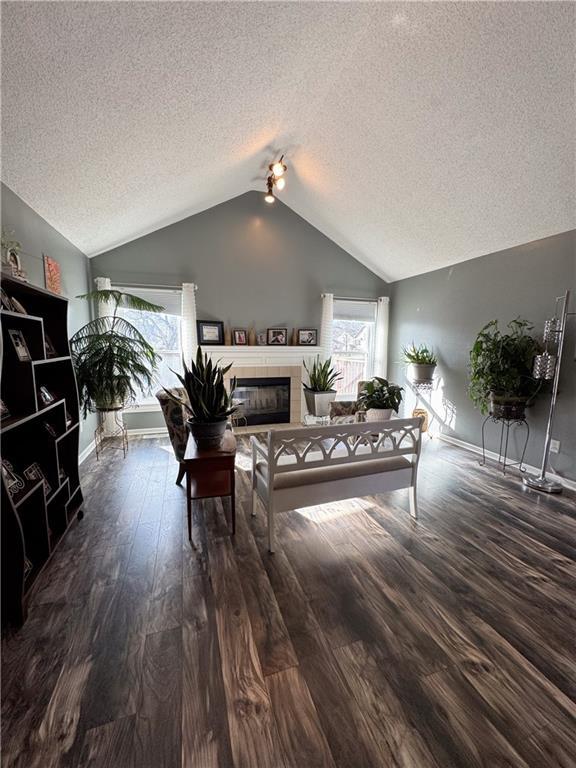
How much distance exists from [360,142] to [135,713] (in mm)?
4182

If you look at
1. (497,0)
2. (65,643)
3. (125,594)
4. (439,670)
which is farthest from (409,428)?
(497,0)

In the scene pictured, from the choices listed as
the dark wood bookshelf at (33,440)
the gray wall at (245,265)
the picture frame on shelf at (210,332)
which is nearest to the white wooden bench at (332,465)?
the dark wood bookshelf at (33,440)

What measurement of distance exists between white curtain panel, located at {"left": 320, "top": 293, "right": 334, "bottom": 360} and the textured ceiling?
1697mm

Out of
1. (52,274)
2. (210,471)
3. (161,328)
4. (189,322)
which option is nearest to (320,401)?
(189,322)

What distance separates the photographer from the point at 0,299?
1490mm

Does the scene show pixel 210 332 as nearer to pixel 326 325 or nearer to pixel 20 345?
pixel 326 325

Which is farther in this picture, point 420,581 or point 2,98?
point 420,581

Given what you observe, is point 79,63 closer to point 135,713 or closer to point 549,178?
point 135,713

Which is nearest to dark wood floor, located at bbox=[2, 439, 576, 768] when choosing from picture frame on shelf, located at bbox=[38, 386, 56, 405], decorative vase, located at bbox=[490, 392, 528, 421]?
picture frame on shelf, located at bbox=[38, 386, 56, 405]

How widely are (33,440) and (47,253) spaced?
1940 millimetres

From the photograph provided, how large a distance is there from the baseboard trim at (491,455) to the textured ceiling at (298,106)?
2.39 m

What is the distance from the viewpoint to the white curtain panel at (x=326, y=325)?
508cm

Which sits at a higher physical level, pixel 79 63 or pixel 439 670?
pixel 79 63

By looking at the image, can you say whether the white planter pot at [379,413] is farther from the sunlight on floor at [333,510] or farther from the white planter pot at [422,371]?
the white planter pot at [422,371]
